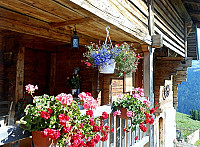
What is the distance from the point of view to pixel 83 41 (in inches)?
169

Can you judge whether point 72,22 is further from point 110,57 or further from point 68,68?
point 68,68

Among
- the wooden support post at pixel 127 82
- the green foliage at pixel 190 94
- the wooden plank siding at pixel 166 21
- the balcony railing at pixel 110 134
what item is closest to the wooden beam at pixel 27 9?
the balcony railing at pixel 110 134

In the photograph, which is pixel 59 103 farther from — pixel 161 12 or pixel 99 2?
pixel 161 12

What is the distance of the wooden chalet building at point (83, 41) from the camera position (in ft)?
8.59

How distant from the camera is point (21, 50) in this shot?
4270mm

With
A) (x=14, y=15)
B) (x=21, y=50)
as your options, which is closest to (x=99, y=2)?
(x=14, y=15)

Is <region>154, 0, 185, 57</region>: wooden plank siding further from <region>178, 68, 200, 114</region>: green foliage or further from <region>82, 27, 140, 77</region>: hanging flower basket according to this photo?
<region>178, 68, 200, 114</region>: green foliage

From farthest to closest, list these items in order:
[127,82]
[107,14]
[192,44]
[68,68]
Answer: [192,44], [68,68], [127,82], [107,14]

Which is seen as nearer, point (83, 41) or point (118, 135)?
point (118, 135)

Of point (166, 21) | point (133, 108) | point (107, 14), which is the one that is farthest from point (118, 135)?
point (166, 21)

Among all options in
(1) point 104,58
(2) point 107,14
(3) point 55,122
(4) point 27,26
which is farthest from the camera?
(4) point 27,26

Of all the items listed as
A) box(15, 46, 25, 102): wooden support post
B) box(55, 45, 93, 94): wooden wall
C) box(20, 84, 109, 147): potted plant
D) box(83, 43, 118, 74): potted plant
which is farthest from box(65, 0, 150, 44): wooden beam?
box(15, 46, 25, 102): wooden support post

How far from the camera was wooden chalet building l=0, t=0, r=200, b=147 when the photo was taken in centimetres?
262

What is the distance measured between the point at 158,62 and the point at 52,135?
5.98 m
